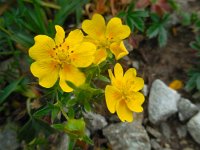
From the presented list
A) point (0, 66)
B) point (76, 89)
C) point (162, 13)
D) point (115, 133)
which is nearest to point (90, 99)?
point (76, 89)

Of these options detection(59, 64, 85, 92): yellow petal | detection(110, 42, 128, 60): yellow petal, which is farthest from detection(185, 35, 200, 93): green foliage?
detection(59, 64, 85, 92): yellow petal

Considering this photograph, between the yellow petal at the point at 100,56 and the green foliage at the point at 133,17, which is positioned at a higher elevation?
the yellow petal at the point at 100,56

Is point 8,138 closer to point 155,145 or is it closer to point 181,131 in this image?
point 155,145

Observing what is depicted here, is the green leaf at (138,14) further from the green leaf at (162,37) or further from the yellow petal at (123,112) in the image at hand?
the yellow petal at (123,112)

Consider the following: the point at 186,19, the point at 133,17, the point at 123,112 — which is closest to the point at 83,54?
the point at 123,112

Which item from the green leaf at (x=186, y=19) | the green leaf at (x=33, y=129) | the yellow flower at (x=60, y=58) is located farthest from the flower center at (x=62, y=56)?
the green leaf at (x=186, y=19)
